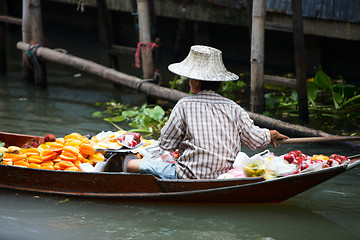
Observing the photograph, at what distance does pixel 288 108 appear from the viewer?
7660 millimetres

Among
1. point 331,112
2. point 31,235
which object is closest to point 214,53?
point 31,235

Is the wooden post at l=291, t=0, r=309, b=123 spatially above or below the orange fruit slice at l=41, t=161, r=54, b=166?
above

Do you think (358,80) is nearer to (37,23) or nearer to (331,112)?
(331,112)

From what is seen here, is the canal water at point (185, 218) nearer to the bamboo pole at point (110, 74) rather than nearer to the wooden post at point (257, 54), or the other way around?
the wooden post at point (257, 54)

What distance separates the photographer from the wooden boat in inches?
177

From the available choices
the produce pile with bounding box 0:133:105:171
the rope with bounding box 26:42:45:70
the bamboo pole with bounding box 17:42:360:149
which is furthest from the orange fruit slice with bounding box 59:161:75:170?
the rope with bounding box 26:42:45:70

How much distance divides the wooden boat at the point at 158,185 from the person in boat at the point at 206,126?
15 cm

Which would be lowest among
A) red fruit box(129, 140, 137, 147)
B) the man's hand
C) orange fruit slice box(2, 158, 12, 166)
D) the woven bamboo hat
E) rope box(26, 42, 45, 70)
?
orange fruit slice box(2, 158, 12, 166)

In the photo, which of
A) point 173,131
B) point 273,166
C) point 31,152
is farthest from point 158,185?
A: point 31,152

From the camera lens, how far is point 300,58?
664 centimetres

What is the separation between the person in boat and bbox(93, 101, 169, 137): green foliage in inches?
97.1

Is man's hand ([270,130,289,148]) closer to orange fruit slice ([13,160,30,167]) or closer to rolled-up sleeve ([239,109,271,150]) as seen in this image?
rolled-up sleeve ([239,109,271,150])

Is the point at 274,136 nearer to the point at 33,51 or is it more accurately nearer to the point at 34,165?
the point at 34,165

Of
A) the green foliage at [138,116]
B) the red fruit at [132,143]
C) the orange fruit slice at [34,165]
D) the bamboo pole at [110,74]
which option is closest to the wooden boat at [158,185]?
the orange fruit slice at [34,165]
